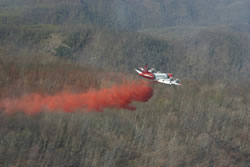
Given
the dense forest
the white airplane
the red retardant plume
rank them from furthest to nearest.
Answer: the white airplane, the dense forest, the red retardant plume

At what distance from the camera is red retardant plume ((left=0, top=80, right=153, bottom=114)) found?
35281 millimetres

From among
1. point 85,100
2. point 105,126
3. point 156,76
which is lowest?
point 105,126

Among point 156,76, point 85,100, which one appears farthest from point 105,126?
point 156,76

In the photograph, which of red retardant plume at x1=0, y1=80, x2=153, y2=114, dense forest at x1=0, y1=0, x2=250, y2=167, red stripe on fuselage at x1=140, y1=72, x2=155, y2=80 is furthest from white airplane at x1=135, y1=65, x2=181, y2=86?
dense forest at x1=0, y1=0, x2=250, y2=167

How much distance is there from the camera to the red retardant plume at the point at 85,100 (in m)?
35.3

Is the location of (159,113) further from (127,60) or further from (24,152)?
(127,60)

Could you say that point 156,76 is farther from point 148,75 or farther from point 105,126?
point 105,126

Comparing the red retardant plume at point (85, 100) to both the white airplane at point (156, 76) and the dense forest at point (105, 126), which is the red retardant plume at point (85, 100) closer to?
the dense forest at point (105, 126)

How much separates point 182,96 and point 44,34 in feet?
417

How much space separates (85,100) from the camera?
1547 inches

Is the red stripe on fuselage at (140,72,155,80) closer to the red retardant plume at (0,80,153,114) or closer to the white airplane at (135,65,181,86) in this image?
the white airplane at (135,65,181,86)

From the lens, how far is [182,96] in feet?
269

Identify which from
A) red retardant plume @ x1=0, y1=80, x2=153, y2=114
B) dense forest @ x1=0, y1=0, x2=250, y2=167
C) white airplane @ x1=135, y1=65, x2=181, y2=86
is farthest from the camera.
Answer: white airplane @ x1=135, y1=65, x2=181, y2=86

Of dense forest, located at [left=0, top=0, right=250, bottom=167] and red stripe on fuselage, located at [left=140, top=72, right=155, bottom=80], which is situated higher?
red stripe on fuselage, located at [left=140, top=72, right=155, bottom=80]
